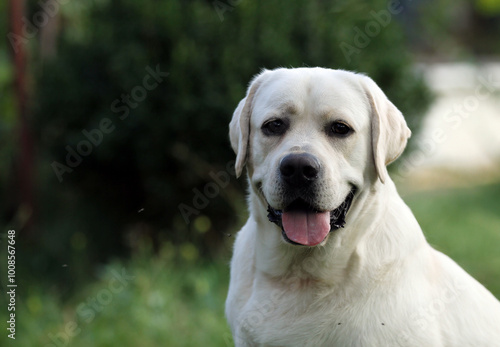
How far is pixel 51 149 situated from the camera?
23.6 feet

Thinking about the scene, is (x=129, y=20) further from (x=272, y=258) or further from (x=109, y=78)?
(x=272, y=258)

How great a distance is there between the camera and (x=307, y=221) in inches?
129

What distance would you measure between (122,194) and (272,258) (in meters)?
4.10

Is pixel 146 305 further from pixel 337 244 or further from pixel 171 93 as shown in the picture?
pixel 337 244

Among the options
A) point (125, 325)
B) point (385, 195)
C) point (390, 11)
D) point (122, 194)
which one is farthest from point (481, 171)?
point (385, 195)

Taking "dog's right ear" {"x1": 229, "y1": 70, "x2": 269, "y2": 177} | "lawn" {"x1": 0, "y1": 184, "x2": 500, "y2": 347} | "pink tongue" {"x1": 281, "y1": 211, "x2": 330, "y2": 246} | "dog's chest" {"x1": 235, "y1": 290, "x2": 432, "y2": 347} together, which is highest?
"dog's right ear" {"x1": 229, "y1": 70, "x2": 269, "y2": 177}

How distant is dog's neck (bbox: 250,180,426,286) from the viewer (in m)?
3.30
